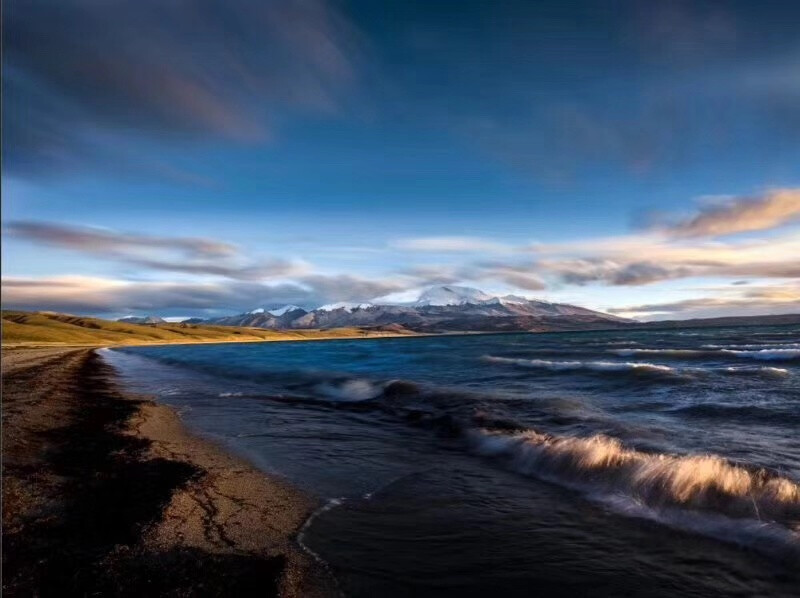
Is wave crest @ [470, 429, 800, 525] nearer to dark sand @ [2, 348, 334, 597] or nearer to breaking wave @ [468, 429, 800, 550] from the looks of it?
breaking wave @ [468, 429, 800, 550]

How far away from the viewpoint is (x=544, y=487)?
11.4 meters

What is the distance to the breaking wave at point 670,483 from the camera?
919 cm

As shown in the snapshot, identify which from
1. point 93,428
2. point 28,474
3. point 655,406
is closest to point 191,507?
point 28,474

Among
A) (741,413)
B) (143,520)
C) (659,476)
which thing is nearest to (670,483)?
(659,476)

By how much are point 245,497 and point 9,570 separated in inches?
155

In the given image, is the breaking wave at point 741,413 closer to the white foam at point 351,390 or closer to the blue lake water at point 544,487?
the blue lake water at point 544,487

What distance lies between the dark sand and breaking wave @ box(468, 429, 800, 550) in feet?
21.0

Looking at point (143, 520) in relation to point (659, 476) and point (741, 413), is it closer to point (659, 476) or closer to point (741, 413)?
point (659, 476)

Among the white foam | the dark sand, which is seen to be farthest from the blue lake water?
the white foam

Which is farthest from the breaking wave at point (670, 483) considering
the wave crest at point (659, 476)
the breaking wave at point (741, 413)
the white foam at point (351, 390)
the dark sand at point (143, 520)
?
the white foam at point (351, 390)

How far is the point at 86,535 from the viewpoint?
298 inches

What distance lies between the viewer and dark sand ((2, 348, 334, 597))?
252 inches

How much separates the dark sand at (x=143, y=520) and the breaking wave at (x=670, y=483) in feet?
21.0

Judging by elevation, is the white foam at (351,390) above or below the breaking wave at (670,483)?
below
